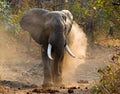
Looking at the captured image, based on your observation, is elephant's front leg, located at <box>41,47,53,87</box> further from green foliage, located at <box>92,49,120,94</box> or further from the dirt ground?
green foliage, located at <box>92,49,120,94</box>

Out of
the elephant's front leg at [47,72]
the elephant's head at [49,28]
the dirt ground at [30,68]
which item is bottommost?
the dirt ground at [30,68]

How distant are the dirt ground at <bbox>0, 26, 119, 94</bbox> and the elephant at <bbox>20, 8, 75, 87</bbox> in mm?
388

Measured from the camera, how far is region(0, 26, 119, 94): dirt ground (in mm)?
10620

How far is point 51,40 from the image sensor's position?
11141mm

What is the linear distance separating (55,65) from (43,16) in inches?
58.0

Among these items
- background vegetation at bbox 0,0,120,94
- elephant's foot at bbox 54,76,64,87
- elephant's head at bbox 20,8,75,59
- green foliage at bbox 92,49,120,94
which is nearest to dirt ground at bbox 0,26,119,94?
elephant's foot at bbox 54,76,64,87

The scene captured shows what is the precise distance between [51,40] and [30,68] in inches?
150

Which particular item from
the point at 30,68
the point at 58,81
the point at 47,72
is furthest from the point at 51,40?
the point at 30,68

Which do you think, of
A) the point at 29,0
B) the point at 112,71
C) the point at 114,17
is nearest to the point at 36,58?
the point at 29,0

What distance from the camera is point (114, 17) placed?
33.7 ft

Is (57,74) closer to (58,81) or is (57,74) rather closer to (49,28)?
(58,81)

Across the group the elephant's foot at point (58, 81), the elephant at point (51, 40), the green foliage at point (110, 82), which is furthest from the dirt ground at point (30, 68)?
the green foliage at point (110, 82)

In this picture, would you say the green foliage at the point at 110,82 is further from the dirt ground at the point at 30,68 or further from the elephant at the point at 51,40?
the elephant at the point at 51,40

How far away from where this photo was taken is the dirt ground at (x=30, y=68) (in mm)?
10620
